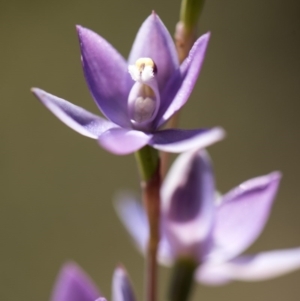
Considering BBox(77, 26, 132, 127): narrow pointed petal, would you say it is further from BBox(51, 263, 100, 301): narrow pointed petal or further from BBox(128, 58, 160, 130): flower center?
BBox(51, 263, 100, 301): narrow pointed petal

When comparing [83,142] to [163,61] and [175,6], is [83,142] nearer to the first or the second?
[175,6]

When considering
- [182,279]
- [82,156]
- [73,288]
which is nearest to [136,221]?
[182,279]

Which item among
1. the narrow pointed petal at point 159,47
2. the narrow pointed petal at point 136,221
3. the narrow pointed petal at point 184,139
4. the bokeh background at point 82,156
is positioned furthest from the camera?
the bokeh background at point 82,156

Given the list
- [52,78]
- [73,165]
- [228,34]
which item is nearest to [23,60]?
[52,78]

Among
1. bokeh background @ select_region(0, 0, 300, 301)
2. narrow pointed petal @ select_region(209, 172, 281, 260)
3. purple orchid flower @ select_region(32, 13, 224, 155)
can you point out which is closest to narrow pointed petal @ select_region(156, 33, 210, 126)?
purple orchid flower @ select_region(32, 13, 224, 155)

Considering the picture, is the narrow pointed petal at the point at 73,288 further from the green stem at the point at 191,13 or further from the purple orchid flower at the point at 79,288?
the green stem at the point at 191,13

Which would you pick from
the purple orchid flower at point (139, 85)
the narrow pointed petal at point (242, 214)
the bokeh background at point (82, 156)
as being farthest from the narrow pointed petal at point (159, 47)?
the bokeh background at point (82, 156)

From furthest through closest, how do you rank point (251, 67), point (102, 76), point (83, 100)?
point (251, 67)
point (83, 100)
point (102, 76)
